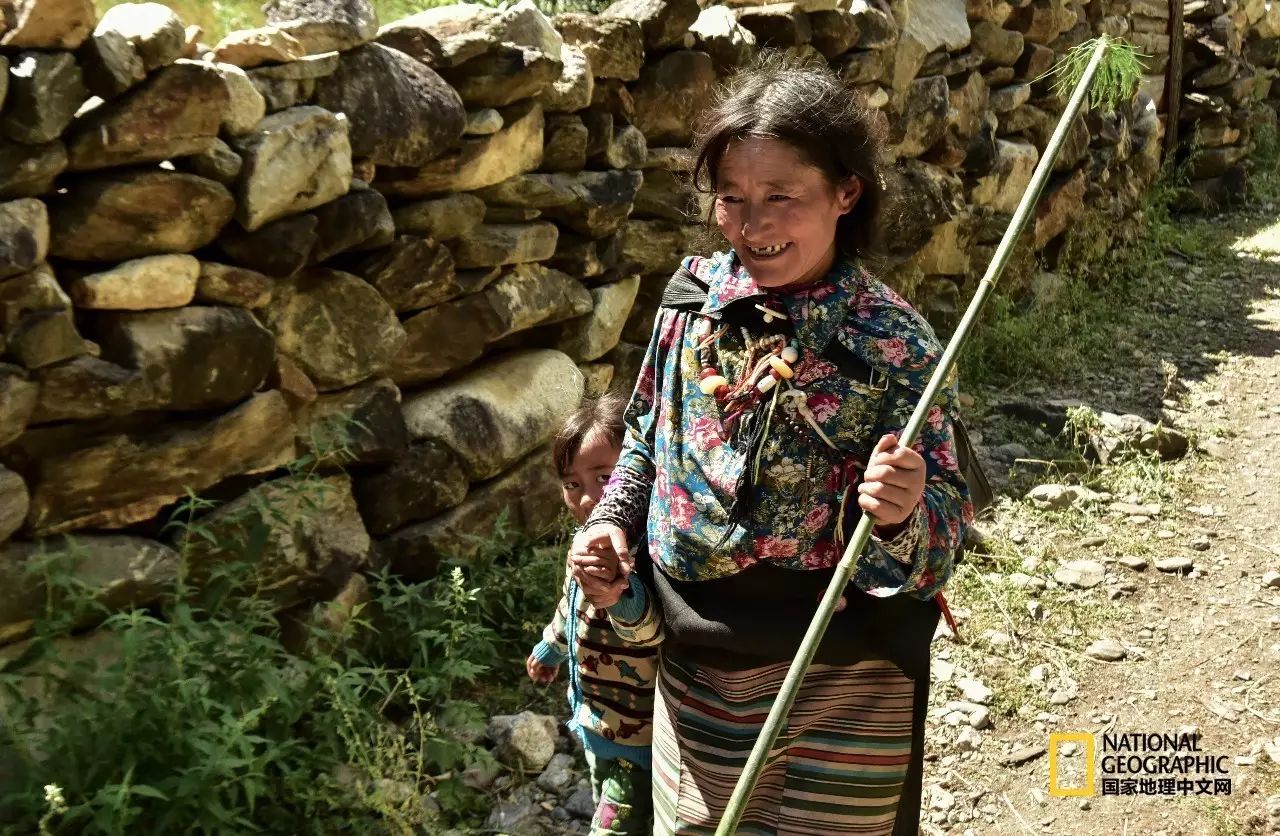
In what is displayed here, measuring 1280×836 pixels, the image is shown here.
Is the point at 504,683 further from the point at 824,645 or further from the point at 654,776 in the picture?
the point at 824,645

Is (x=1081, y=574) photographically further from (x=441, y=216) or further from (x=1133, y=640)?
(x=441, y=216)

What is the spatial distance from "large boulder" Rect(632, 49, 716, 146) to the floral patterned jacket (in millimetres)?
2557

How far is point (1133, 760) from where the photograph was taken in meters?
3.30

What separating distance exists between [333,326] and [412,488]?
1.79 ft

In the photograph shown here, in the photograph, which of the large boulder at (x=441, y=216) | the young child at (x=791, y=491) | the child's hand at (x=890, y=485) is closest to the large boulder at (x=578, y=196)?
the large boulder at (x=441, y=216)

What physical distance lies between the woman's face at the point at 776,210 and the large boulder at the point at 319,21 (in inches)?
64.1

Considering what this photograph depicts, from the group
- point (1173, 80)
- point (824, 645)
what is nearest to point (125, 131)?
point (824, 645)

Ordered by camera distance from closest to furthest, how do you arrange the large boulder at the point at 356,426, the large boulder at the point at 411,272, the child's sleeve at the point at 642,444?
1. the child's sleeve at the point at 642,444
2. the large boulder at the point at 356,426
3. the large boulder at the point at 411,272

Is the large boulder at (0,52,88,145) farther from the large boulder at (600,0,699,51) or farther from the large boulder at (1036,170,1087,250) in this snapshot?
the large boulder at (1036,170,1087,250)

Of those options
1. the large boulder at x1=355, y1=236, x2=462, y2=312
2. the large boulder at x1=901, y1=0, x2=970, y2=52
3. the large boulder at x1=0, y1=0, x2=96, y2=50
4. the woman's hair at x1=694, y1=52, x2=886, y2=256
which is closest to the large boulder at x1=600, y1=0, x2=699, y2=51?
the large boulder at x1=355, y1=236, x2=462, y2=312

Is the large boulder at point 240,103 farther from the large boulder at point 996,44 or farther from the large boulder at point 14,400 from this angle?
the large boulder at point 996,44

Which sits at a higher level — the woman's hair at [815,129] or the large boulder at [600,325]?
the woman's hair at [815,129]

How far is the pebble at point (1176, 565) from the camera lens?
13.8 ft

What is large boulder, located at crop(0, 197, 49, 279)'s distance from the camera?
2469mm
